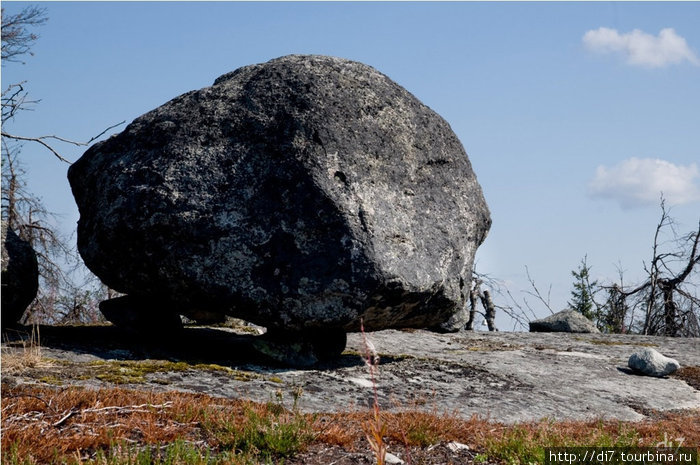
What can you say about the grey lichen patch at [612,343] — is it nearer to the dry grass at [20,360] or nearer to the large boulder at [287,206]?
the large boulder at [287,206]

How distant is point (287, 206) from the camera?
9.94m

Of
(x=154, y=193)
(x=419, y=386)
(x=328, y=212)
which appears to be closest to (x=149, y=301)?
(x=154, y=193)

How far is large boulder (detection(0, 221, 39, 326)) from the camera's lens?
39.2 ft

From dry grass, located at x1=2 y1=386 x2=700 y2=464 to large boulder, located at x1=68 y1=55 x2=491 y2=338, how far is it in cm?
262

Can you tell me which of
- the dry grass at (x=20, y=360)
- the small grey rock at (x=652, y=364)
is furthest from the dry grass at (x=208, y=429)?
the small grey rock at (x=652, y=364)

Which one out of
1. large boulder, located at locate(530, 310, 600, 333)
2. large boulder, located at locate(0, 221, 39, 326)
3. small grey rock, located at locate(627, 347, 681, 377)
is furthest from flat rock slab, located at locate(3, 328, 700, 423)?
large boulder, located at locate(530, 310, 600, 333)

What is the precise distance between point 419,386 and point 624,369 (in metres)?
4.95

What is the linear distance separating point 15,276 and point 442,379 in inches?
292

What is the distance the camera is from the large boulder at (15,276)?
11945 mm

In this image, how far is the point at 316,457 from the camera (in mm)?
6250

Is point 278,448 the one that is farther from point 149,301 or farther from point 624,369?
point 624,369

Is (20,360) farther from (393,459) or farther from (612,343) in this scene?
(612,343)

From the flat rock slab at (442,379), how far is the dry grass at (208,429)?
0.60 meters

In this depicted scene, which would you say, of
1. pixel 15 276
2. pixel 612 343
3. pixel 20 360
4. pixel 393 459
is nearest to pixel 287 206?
pixel 20 360
